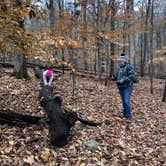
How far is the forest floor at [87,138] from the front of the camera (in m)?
5.17

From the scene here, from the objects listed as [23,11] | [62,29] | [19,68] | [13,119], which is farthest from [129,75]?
[19,68]

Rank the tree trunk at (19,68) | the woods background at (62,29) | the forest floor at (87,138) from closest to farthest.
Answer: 1. the woods background at (62,29)
2. the forest floor at (87,138)
3. the tree trunk at (19,68)

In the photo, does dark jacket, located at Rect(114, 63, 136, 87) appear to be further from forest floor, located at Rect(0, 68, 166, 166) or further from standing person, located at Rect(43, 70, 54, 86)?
standing person, located at Rect(43, 70, 54, 86)

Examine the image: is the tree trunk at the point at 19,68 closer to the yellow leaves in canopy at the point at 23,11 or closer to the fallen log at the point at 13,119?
the fallen log at the point at 13,119

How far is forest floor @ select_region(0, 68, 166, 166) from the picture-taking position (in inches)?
203

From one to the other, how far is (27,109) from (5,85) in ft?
9.38

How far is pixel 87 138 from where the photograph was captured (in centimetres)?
609

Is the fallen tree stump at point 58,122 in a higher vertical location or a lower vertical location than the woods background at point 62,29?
lower

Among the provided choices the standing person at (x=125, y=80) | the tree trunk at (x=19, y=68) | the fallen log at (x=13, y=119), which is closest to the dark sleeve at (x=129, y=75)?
the standing person at (x=125, y=80)

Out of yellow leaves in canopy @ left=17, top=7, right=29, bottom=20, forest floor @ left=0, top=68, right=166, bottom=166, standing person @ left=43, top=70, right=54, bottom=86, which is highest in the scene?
yellow leaves in canopy @ left=17, top=7, right=29, bottom=20

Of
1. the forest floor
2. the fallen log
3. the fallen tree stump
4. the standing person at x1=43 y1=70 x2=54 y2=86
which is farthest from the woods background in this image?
the forest floor

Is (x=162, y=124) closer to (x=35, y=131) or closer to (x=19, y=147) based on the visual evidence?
(x=35, y=131)

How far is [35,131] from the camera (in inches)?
234

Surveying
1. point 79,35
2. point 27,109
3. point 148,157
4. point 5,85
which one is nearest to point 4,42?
point 27,109
